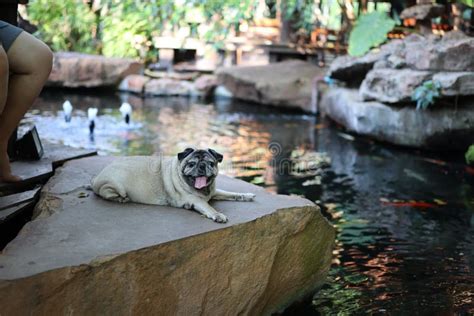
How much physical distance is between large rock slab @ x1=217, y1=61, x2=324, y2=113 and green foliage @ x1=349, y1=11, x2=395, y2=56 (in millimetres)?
1405

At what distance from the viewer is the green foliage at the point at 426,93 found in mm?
8023

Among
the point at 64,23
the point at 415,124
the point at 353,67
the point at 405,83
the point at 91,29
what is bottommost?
the point at 415,124

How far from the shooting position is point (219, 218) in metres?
3.05

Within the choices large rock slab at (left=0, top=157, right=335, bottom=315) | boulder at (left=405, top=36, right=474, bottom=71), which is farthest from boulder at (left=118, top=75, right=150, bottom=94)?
large rock slab at (left=0, top=157, right=335, bottom=315)

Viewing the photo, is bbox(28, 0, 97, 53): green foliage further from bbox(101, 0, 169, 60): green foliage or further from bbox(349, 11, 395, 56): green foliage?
bbox(349, 11, 395, 56): green foliage

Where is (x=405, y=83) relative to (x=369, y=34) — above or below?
below

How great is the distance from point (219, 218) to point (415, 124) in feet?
20.3

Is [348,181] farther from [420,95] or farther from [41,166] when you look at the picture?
[41,166]

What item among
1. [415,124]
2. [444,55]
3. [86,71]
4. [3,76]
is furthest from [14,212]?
[86,71]

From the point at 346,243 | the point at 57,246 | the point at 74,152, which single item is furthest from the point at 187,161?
the point at 346,243

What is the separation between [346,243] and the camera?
4.94 meters

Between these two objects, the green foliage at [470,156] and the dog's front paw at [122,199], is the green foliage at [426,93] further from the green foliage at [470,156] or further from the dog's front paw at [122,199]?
the dog's front paw at [122,199]

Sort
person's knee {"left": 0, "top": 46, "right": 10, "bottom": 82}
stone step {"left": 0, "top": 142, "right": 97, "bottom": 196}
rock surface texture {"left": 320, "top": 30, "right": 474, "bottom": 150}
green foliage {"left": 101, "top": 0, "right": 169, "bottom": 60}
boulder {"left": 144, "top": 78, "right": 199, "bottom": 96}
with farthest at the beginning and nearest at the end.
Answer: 1. green foliage {"left": 101, "top": 0, "right": 169, "bottom": 60}
2. boulder {"left": 144, "top": 78, "right": 199, "bottom": 96}
3. rock surface texture {"left": 320, "top": 30, "right": 474, "bottom": 150}
4. stone step {"left": 0, "top": 142, "right": 97, "bottom": 196}
5. person's knee {"left": 0, "top": 46, "right": 10, "bottom": 82}

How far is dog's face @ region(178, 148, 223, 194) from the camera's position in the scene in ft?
10.2
